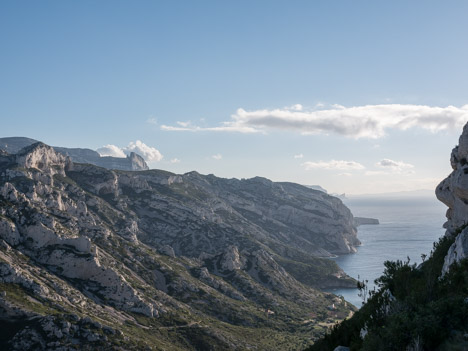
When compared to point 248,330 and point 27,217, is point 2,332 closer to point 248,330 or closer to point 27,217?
point 27,217

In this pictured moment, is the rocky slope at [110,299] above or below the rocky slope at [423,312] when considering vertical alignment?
below

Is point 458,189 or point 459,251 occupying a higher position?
point 458,189

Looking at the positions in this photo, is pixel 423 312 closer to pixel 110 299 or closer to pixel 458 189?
pixel 458 189

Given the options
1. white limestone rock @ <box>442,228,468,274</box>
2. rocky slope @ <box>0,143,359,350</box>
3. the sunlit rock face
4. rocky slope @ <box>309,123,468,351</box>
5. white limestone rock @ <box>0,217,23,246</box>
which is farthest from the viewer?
white limestone rock @ <box>0,217,23,246</box>

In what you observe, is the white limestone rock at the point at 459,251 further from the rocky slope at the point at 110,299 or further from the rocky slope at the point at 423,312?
the rocky slope at the point at 110,299

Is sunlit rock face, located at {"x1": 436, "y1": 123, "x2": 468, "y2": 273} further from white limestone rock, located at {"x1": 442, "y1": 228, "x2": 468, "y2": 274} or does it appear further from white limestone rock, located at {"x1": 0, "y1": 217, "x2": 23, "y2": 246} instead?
white limestone rock, located at {"x1": 0, "y1": 217, "x2": 23, "y2": 246}

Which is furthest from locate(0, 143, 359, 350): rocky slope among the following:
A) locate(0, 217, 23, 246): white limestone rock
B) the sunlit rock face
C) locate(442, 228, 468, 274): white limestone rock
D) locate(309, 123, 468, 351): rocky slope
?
locate(442, 228, 468, 274): white limestone rock

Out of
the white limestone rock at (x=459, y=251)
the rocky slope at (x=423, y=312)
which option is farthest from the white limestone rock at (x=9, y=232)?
the white limestone rock at (x=459, y=251)

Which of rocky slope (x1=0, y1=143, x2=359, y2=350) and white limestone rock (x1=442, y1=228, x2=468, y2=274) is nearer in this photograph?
white limestone rock (x1=442, y1=228, x2=468, y2=274)

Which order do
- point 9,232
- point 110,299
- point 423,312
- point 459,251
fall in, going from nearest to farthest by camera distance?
point 423,312 → point 459,251 → point 110,299 → point 9,232

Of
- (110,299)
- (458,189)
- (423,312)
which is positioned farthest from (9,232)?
(423,312)

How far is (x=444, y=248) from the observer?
54.8 metres

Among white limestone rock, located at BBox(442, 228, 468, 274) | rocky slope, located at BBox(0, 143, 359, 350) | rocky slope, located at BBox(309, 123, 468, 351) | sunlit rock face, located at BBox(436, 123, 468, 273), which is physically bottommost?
rocky slope, located at BBox(0, 143, 359, 350)

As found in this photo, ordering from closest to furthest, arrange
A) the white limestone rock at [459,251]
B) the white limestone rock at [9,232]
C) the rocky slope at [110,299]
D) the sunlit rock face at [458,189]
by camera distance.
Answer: the white limestone rock at [459,251]
the sunlit rock face at [458,189]
the rocky slope at [110,299]
the white limestone rock at [9,232]
